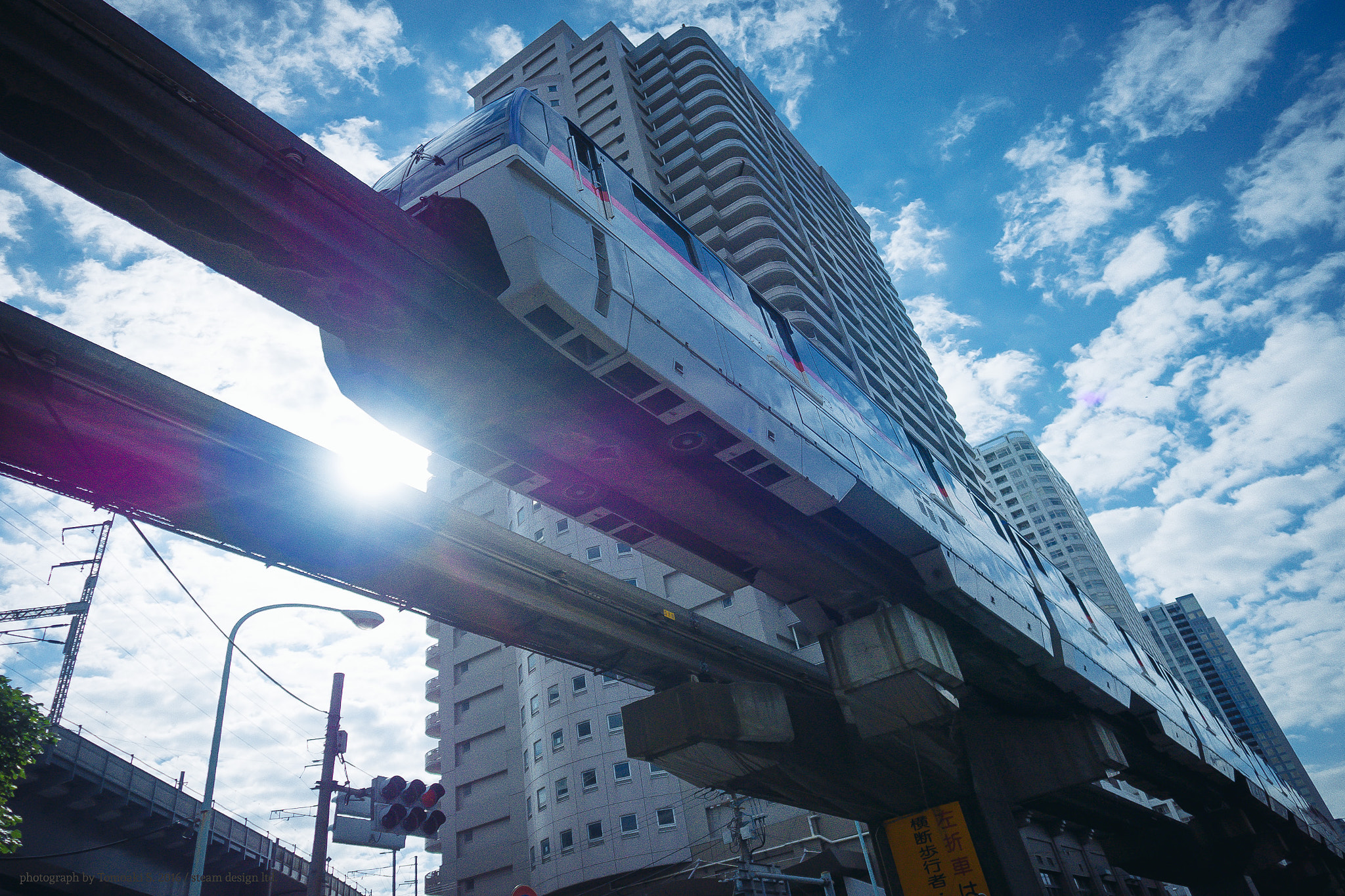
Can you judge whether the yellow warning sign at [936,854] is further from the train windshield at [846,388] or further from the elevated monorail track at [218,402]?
the train windshield at [846,388]

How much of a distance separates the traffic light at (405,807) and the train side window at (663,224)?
976cm

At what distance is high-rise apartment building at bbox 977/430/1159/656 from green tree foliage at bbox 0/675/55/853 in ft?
446

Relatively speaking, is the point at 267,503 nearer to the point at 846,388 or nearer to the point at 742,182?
the point at 846,388

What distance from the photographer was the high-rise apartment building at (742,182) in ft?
217

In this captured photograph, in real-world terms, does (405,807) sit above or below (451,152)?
below

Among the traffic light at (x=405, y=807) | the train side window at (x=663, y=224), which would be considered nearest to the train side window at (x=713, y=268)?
the train side window at (x=663, y=224)

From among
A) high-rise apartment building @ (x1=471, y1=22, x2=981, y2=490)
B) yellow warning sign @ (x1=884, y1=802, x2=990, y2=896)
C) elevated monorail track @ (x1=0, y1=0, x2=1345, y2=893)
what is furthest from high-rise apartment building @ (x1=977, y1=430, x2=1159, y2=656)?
elevated monorail track @ (x1=0, y1=0, x2=1345, y2=893)

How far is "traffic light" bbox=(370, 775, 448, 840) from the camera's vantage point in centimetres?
1286

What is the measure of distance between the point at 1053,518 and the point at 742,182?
Result: 111377 mm

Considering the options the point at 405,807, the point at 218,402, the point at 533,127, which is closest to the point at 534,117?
the point at 533,127

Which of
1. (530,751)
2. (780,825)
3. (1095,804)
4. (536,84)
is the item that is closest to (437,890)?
(530,751)

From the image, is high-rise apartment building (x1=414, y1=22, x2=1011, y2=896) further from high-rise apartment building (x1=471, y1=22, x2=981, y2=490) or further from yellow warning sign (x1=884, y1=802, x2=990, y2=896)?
yellow warning sign (x1=884, y1=802, x2=990, y2=896)

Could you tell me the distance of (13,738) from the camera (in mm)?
16578

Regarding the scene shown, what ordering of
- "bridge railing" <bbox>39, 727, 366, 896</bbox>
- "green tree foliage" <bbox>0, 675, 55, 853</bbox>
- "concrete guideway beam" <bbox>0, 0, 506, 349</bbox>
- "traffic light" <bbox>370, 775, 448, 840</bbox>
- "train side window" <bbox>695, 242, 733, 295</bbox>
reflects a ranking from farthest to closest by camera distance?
"bridge railing" <bbox>39, 727, 366, 896</bbox> → "green tree foliage" <bbox>0, 675, 55, 853</bbox> → "train side window" <bbox>695, 242, 733, 295</bbox> → "traffic light" <bbox>370, 775, 448, 840</bbox> → "concrete guideway beam" <bbox>0, 0, 506, 349</bbox>
